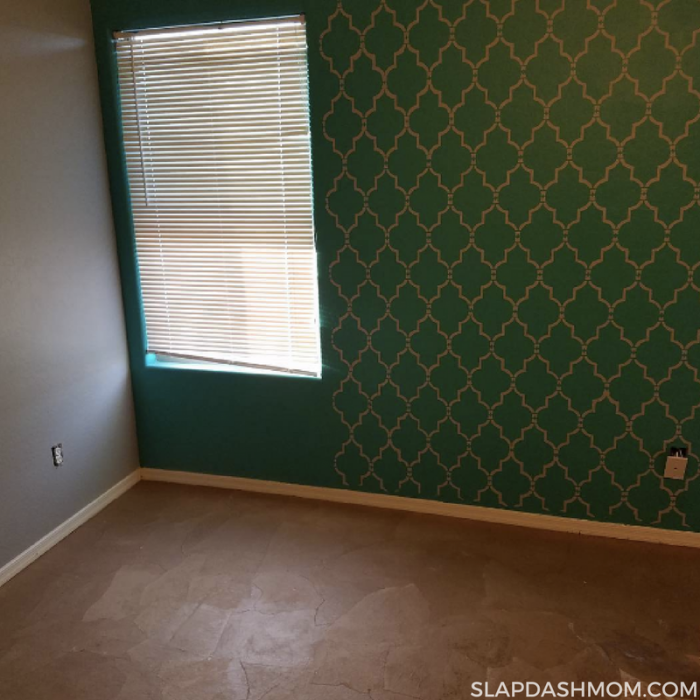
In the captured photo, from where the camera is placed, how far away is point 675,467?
2.64 m

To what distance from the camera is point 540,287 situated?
263cm

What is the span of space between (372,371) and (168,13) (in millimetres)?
1785

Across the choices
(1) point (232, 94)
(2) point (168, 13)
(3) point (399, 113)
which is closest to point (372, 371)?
(3) point (399, 113)

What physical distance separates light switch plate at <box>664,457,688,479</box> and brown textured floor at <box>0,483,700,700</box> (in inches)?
12.2

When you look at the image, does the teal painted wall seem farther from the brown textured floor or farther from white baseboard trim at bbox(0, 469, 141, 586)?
white baseboard trim at bbox(0, 469, 141, 586)

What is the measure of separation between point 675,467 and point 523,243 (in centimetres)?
109

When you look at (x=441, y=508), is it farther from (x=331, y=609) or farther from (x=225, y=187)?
(x=225, y=187)

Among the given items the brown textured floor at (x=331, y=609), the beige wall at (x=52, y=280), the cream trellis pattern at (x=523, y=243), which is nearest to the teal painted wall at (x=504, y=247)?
the cream trellis pattern at (x=523, y=243)

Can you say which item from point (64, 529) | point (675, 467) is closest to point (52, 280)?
point (64, 529)

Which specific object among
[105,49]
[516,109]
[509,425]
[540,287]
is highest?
[105,49]

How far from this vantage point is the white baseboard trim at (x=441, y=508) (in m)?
2.73

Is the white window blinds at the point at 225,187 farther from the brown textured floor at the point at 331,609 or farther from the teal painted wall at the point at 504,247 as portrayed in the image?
the brown textured floor at the point at 331,609

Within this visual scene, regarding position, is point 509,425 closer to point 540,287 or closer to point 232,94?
point 540,287

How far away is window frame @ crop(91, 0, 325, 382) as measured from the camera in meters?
2.73
